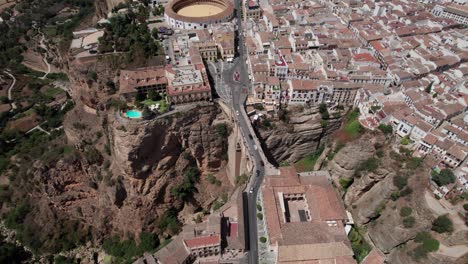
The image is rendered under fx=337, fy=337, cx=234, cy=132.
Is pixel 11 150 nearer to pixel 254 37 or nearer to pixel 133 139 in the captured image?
pixel 133 139

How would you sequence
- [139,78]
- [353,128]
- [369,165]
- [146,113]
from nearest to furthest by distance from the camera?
[146,113], [369,165], [139,78], [353,128]

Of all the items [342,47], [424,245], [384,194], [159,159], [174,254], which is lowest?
[424,245]

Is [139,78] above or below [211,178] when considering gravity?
above

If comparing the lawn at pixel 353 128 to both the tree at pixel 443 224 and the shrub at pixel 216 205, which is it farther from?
the shrub at pixel 216 205

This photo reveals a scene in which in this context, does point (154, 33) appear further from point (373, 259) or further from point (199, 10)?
point (373, 259)

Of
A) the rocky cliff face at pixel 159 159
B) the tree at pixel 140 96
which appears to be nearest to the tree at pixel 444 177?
the rocky cliff face at pixel 159 159

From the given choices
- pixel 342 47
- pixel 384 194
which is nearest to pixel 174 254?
pixel 384 194
